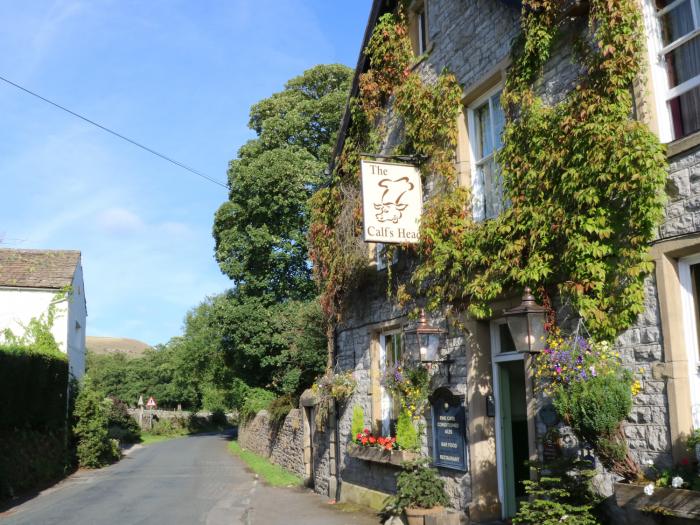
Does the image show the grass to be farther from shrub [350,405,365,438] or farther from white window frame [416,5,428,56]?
white window frame [416,5,428,56]

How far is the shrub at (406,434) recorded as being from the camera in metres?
10.2

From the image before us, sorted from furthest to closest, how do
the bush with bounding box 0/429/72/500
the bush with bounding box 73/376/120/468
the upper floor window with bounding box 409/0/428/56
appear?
the bush with bounding box 73/376/120/468, the bush with bounding box 0/429/72/500, the upper floor window with bounding box 409/0/428/56

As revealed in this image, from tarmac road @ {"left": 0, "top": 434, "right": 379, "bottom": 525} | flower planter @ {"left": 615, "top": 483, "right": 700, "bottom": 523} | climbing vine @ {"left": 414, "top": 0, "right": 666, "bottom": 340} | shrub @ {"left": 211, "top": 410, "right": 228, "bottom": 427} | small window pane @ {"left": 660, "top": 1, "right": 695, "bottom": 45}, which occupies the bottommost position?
shrub @ {"left": 211, "top": 410, "right": 228, "bottom": 427}

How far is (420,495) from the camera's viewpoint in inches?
356

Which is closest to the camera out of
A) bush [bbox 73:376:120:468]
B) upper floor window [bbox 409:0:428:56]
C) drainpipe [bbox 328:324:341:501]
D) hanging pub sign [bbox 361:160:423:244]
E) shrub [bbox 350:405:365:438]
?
hanging pub sign [bbox 361:160:423:244]

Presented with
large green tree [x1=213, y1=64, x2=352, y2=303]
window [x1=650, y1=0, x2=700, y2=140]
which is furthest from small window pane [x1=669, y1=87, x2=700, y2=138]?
large green tree [x1=213, y1=64, x2=352, y2=303]

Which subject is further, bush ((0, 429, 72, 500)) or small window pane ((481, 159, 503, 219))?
bush ((0, 429, 72, 500))

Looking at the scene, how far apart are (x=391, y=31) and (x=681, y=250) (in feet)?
24.2

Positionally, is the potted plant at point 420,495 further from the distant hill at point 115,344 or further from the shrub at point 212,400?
the distant hill at point 115,344

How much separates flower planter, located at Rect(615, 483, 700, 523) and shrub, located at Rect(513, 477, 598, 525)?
589mm

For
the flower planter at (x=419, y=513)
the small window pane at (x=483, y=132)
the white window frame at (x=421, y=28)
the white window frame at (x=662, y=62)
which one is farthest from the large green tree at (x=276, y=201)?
the white window frame at (x=662, y=62)

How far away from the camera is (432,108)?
10188mm

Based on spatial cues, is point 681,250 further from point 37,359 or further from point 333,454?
point 37,359

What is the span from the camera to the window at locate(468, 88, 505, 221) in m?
9.06
